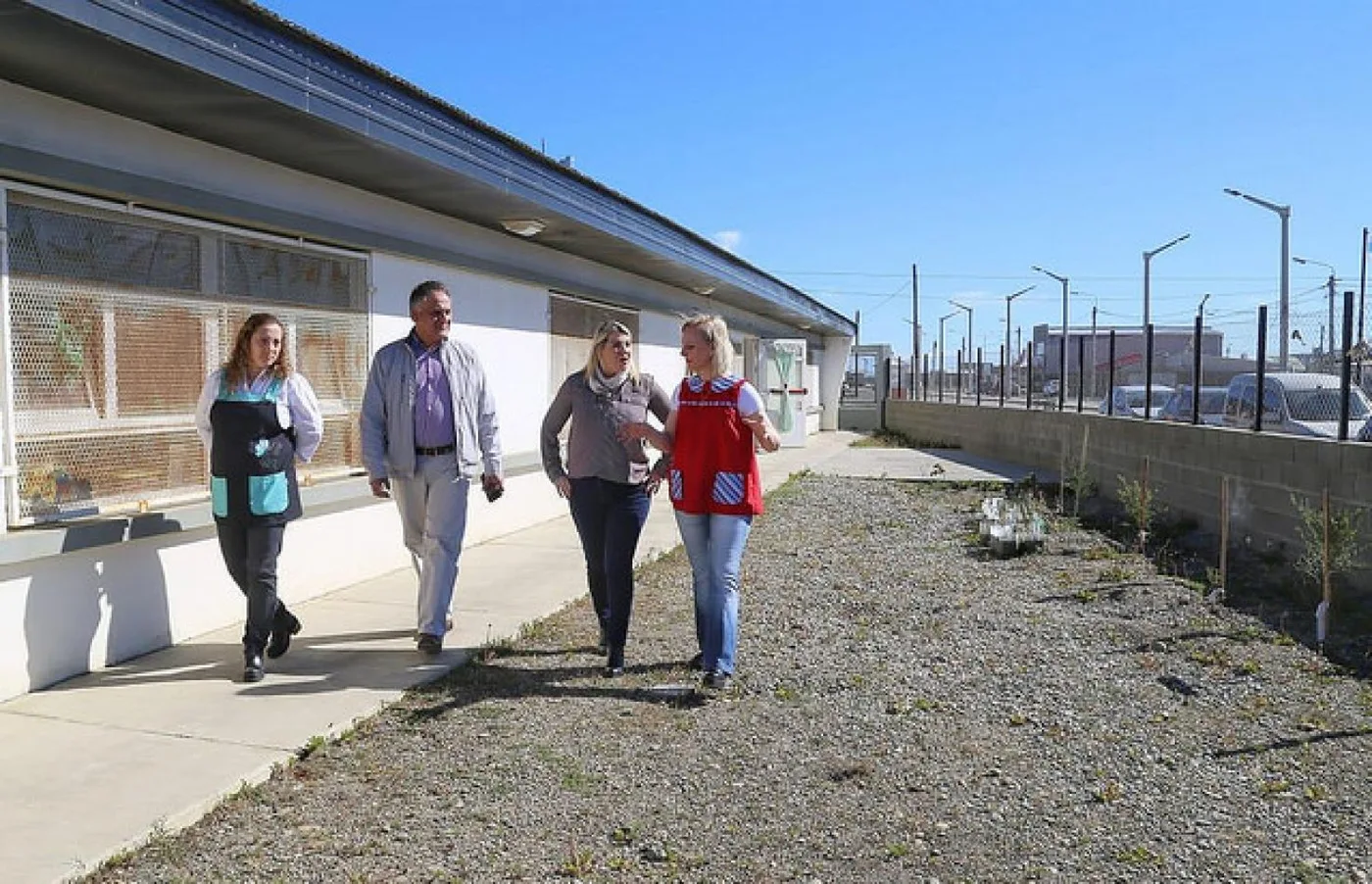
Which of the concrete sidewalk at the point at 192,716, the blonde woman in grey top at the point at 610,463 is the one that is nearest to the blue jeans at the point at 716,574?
the blonde woman in grey top at the point at 610,463

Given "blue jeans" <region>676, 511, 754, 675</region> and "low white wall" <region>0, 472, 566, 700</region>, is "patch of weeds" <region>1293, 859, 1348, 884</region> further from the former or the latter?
"low white wall" <region>0, 472, 566, 700</region>

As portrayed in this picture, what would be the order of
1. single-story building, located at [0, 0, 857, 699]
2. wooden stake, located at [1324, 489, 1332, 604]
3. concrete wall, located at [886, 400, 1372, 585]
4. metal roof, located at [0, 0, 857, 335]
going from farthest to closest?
concrete wall, located at [886, 400, 1372, 585] → wooden stake, located at [1324, 489, 1332, 604] → single-story building, located at [0, 0, 857, 699] → metal roof, located at [0, 0, 857, 335]

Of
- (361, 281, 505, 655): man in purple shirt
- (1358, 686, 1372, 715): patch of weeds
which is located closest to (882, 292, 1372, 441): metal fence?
(1358, 686, 1372, 715): patch of weeds

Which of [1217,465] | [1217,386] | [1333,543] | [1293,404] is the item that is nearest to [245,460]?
[1333,543]

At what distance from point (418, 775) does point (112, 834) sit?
1031 millimetres

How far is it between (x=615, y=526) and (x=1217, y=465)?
6955 mm

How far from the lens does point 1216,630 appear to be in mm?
6270

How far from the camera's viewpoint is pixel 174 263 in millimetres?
5820

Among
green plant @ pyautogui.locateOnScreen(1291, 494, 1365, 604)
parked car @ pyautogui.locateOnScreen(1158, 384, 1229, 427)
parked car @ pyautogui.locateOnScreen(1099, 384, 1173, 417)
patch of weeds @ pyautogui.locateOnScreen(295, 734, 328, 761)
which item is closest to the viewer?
patch of weeds @ pyautogui.locateOnScreen(295, 734, 328, 761)

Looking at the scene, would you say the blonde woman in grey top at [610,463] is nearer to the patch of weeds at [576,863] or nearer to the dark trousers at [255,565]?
the dark trousers at [255,565]

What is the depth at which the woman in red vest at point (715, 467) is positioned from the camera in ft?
16.2

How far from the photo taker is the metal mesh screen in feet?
16.2

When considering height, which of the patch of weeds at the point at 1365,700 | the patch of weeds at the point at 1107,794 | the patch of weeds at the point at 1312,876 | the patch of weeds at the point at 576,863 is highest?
the patch of weeds at the point at 1365,700

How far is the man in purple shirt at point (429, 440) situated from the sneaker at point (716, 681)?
1463mm
